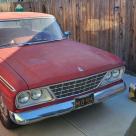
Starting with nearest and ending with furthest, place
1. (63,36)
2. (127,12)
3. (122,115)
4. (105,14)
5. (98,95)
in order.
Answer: (98,95) → (122,115) → (63,36) → (127,12) → (105,14)

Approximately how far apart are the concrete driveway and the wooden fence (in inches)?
79.3

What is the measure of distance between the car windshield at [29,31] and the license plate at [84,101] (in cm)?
164

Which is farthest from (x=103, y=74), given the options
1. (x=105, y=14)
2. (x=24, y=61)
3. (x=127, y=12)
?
(x=105, y=14)

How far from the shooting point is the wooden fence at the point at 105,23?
6723mm

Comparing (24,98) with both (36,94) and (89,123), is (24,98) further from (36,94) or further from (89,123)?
(89,123)

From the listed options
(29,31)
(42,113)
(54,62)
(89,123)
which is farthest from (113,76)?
(29,31)

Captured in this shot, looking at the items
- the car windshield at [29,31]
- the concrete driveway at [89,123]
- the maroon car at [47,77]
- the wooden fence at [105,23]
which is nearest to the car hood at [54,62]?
the maroon car at [47,77]

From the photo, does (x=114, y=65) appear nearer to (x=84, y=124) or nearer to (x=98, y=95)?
(x=98, y=95)

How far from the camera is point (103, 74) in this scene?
4488 mm

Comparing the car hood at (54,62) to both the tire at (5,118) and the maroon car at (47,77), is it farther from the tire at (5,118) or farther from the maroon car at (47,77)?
the tire at (5,118)

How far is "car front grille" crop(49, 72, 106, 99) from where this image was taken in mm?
4098

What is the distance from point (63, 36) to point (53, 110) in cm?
217

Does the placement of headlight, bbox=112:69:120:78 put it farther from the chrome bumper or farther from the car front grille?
the chrome bumper

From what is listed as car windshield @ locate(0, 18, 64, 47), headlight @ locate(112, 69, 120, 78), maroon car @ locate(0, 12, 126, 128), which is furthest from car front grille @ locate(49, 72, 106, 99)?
car windshield @ locate(0, 18, 64, 47)
